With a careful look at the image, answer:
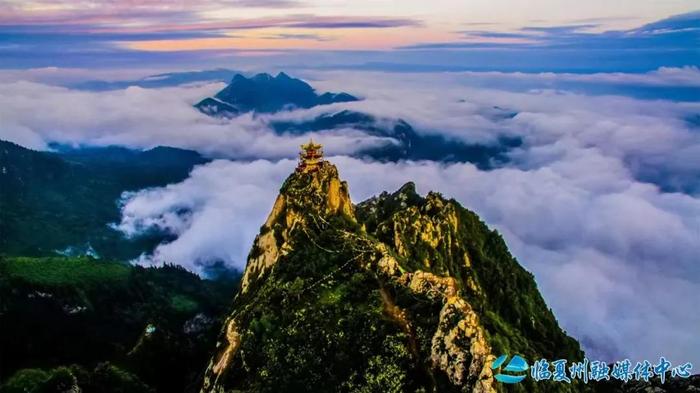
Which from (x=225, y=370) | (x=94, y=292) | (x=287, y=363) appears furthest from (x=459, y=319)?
(x=94, y=292)

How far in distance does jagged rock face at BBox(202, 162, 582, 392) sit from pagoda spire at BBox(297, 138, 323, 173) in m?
0.86

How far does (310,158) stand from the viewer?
6525cm

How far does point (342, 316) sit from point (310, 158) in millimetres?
25613

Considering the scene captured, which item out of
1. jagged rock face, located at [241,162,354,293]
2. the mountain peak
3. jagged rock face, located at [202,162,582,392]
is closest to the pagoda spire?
the mountain peak

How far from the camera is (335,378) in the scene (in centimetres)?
3866

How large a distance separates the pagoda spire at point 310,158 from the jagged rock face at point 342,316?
0.86 m

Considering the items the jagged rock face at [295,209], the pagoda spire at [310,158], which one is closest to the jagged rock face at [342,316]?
the jagged rock face at [295,209]

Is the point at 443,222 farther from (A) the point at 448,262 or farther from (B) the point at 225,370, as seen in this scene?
(B) the point at 225,370

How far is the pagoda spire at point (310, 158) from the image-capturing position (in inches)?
2550

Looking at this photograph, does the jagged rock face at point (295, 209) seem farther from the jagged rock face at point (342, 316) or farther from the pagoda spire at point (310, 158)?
the pagoda spire at point (310, 158)

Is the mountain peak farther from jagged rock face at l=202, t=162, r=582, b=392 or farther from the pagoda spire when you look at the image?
jagged rock face at l=202, t=162, r=582, b=392

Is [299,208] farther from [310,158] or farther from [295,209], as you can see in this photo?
[310,158]

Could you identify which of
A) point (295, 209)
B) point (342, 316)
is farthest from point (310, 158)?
point (342, 316)

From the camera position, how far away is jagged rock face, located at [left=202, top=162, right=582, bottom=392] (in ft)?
125
